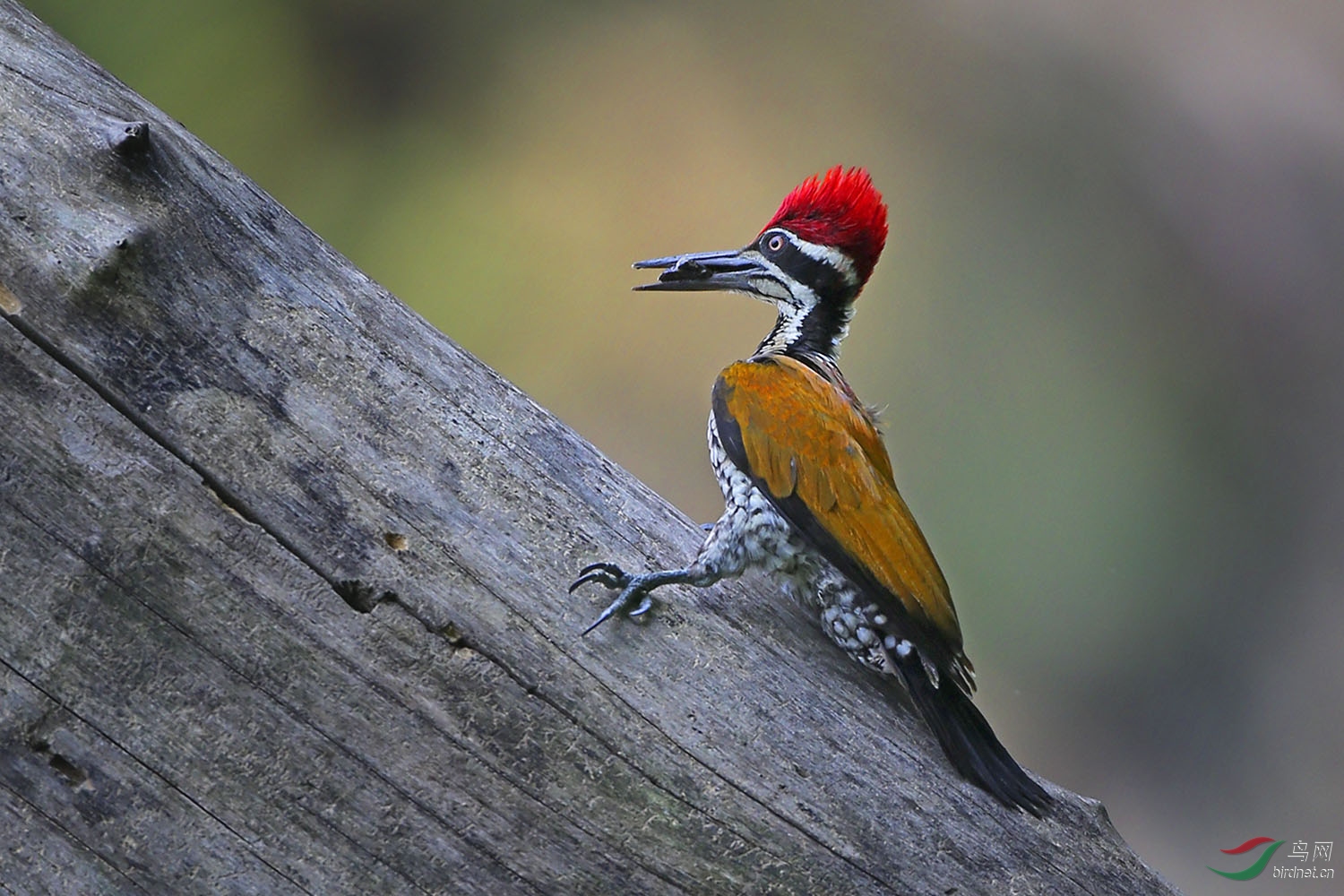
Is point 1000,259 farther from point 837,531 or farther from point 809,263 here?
point 837,531

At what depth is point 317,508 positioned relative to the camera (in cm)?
162

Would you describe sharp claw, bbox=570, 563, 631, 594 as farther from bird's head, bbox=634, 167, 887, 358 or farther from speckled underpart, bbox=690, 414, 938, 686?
bird's head, bbox=634, 167, 887, 358

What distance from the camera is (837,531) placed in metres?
1.92

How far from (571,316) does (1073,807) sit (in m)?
3.29

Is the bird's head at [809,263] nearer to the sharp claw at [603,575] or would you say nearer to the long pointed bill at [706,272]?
the long pointed bill at [706,272]

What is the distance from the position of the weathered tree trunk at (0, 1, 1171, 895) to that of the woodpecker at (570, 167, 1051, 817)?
0.08 m

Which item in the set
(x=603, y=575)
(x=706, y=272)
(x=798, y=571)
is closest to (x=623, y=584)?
(x=603, y=575)

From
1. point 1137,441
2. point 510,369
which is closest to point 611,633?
point 510,369

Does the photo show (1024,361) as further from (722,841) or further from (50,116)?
(50,116)

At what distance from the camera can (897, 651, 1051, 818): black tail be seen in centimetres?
182

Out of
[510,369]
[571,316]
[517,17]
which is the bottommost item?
[510,369]

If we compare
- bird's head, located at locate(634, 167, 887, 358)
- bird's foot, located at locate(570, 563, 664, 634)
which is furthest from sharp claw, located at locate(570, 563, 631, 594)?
bird's head, located at locate(634, 167, 887, 358)

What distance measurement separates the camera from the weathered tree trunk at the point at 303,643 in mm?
1496

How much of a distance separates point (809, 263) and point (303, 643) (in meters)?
1.35
